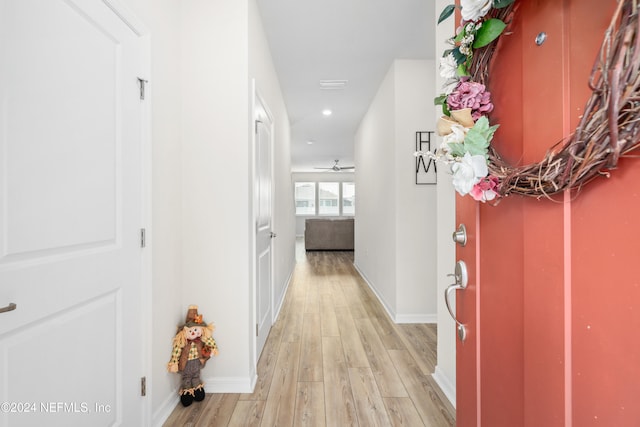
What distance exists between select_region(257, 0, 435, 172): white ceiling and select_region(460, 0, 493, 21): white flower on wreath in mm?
1840

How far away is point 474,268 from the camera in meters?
0.95

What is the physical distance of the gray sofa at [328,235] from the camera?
8.25 meters

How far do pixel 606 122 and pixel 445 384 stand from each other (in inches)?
74.4

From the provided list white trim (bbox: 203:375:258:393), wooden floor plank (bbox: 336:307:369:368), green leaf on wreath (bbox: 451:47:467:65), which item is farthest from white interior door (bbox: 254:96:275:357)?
green leaf on wreath (bbox: 451:47:467:65)

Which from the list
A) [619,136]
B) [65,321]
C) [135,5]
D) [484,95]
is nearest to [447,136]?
[484,95]

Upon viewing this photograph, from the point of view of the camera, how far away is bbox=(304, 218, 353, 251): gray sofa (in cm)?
825

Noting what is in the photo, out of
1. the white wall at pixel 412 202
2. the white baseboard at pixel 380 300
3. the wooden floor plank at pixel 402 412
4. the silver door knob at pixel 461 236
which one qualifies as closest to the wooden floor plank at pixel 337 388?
the wooden floor plank at pixel 402 412

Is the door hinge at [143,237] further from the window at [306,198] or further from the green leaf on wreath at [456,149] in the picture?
the window at [306,198]

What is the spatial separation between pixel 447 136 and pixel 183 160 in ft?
5.29

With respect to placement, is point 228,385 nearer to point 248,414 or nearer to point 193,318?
point 248,414

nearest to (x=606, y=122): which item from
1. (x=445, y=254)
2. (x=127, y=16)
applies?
(x=445, y=254)

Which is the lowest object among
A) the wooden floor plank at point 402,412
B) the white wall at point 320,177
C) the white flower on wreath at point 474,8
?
the wooden floor plank at point 402,412

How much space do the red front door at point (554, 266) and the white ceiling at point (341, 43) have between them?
1947 mm

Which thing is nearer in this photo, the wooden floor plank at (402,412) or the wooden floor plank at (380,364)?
the wooden floor plank at (402,412)
